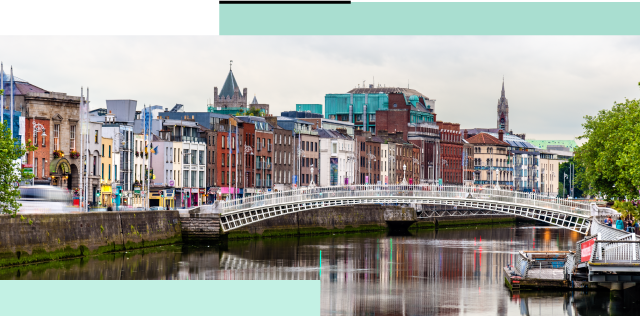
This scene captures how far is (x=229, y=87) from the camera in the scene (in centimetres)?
12962

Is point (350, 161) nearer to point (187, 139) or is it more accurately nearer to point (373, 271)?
point (187, 139)

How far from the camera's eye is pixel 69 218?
37250mm

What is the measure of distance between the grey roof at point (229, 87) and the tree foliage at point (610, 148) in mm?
69868

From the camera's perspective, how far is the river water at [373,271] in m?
27.4

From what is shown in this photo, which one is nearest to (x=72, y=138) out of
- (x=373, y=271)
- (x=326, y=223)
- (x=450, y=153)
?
(x=326, y=223)

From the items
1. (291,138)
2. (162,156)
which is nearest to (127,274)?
(162,156)

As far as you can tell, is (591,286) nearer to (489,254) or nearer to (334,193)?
(489,254)

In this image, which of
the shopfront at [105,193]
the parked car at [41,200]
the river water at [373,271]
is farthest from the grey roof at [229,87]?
the parked car at [41,200]

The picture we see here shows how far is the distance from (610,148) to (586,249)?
24471 millimetres

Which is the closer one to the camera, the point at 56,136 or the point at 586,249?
the point at 586,249

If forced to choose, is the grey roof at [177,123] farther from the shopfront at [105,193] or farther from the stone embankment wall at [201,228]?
the stone embankment wall at [201,228]

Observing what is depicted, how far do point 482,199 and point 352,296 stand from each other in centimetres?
1905

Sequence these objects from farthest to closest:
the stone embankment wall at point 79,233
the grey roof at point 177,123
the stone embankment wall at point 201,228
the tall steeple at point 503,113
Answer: the tall steeple at point 503,113 → the grey roof at point 177,123 → the stone embankment wall at point 201,228 → the stone embankment wall at point 79,233

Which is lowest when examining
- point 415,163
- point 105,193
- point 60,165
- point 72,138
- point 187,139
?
point 105,193
